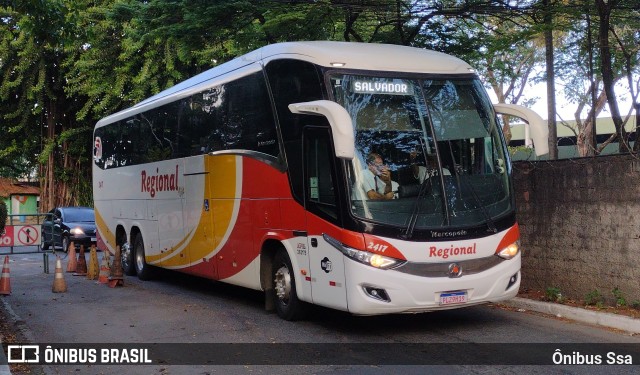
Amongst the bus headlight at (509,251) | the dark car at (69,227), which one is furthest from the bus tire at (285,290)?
the dark car at (69,227)

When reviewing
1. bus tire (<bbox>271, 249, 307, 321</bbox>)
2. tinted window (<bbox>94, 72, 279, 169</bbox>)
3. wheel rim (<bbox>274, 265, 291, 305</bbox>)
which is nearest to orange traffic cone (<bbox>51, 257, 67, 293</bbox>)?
tinted window (<bbox>94, 72, 279, 169</bbox>)

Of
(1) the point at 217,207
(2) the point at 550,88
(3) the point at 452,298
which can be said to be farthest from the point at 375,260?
(2) the point at 550,88

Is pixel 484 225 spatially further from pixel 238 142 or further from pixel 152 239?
pixel 152 239

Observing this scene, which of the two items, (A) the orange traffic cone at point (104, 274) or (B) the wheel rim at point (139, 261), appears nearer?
(A) the orange traffic cone at point (104, 274)

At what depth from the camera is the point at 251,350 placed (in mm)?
8664

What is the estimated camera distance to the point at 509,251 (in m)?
9.46

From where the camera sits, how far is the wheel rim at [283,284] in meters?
10.5

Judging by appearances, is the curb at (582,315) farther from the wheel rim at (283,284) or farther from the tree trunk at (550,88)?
the tree trunk at (550,88)

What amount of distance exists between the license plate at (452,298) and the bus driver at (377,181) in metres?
1.33

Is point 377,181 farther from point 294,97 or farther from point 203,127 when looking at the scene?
point 203,127

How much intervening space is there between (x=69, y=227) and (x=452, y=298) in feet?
62.9

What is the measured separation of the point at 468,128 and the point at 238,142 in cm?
380

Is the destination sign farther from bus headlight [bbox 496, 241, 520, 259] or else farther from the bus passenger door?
bus headlight [bbox 496, 241, 520, 259]

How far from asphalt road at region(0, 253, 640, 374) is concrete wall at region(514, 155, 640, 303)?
3.18 feet
